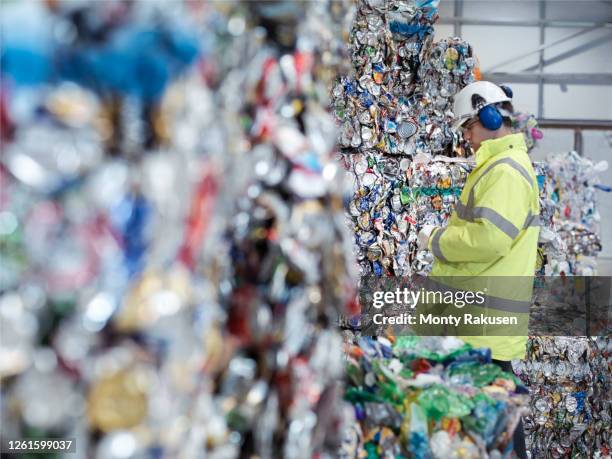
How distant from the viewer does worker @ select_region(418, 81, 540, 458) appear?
2.60 meters

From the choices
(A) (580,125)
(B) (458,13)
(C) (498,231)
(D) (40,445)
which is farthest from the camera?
(B) (458,13)

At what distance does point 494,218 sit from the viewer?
2590 mm

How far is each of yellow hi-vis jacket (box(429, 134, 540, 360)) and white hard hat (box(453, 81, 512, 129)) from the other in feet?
0.51

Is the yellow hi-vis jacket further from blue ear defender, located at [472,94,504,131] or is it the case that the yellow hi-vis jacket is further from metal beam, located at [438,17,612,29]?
metal beam, located at [438,17,612,29]

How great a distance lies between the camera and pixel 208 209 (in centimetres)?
89

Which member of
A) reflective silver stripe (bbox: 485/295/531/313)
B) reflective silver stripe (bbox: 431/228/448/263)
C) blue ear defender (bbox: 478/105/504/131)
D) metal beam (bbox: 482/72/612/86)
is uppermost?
metal beam (bbox: 482/72/612/86)

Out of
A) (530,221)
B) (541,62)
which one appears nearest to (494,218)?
(530,221)

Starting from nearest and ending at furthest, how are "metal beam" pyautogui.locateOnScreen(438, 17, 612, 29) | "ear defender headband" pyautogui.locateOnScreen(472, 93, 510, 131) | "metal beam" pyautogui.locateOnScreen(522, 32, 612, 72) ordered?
"ear defender headband" pyautogui.locateOnScreen(472, 93, 510, 131) < "metal beam" pyautogui.locateOnScreen(438, 17, 612, 29) < "metal beam" pyautogui.locateOnScreen(522, 32, 612, 72)

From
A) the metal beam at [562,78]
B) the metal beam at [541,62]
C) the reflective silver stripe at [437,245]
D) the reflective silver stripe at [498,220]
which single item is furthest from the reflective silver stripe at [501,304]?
the metal beam at [541,62]

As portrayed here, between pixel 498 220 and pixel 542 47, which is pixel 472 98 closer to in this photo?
pixel 498 220

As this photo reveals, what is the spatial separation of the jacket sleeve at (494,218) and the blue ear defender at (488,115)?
0.23 m

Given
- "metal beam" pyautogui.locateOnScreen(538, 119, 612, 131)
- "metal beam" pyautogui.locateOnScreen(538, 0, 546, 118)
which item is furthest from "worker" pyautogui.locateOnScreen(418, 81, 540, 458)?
"metal beam" pyautogui.locateOnScreen(538, 0, 546, 118)

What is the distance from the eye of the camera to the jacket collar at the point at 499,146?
274 centimetres

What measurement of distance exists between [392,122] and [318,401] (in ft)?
9.73
